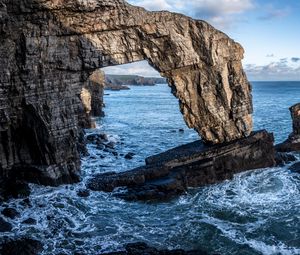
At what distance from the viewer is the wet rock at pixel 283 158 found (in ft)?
115

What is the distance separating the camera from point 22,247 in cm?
1889

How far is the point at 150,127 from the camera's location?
60656 mm

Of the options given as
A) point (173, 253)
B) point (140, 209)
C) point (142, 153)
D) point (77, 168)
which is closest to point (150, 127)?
point (142, 153)

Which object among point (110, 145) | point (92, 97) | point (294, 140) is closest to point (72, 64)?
point (110, 145)

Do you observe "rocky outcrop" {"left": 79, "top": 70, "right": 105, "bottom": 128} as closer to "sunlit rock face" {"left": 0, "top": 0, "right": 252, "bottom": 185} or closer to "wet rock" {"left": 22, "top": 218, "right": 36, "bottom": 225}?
"sunlit rock face" {"left": 0, "top": 0, "right": 252, "bottom": 185}

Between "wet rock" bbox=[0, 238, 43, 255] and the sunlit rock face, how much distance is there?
8428mm

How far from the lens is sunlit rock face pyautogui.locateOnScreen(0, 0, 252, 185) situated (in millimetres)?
26359

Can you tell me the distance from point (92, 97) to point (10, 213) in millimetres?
44651

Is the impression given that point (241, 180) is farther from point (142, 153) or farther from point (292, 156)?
point (142, 153)

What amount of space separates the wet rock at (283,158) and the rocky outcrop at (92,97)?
84.8ft

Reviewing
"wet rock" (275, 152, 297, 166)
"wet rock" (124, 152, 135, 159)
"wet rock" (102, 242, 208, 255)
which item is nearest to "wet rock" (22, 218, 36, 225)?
"wet rock" (102, 242, 208, 255)

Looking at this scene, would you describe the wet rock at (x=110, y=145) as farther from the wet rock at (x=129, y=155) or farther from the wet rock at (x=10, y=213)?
the wet rock at (x=10, y=213)

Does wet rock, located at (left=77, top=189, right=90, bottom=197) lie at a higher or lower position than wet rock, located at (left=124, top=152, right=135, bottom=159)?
lower

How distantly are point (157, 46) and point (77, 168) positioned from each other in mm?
11171
